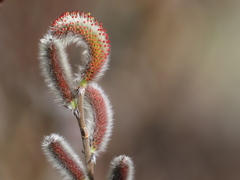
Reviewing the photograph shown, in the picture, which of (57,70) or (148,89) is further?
(148,89)

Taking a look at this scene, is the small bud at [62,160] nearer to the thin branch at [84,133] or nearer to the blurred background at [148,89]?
the thin branch at [84,133]

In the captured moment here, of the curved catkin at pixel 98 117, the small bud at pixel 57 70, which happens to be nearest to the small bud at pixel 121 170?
the curved catkin at pixel 98 117

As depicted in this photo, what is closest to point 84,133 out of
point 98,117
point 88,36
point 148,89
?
point 98,117

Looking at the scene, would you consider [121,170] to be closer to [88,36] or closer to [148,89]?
[88,36]

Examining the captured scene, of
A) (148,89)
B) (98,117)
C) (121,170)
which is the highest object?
(148,89)

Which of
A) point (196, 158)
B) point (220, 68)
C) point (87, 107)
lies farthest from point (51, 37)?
point (220, 68)

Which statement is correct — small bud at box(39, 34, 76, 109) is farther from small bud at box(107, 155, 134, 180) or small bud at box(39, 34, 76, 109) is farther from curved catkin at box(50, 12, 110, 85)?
small bud at box(107, 155, 134, 180)
